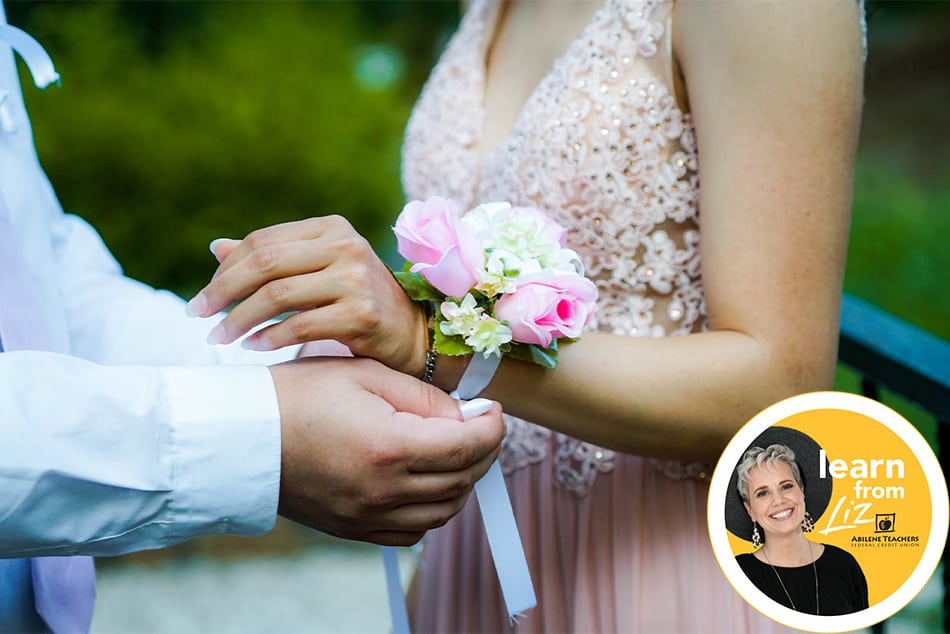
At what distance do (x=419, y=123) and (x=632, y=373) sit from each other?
2.83 feet

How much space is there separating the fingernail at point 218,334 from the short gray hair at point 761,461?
72 cm

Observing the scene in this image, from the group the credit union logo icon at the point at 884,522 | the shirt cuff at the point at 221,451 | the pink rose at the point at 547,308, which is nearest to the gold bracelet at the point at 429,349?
the pink rose at the point at 547,308

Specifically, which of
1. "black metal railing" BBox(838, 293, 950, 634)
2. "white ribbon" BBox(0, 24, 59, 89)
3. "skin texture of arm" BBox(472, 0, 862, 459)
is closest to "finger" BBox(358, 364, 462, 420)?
"skin texture of arm" BBox(472, 0, 862, 459)

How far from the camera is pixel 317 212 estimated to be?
6047 millimetres

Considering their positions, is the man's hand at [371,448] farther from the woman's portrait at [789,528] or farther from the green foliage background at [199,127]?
→ the green foliage background at [199,127]

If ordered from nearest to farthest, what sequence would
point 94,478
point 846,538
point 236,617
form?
1. point 94,478
2. point 846,538
3. point 236,617

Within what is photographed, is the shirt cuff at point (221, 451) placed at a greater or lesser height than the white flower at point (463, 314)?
lesser

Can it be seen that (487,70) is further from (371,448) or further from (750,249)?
(371,448)

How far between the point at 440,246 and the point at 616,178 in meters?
0.45

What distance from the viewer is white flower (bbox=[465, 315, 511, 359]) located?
50.1 inches

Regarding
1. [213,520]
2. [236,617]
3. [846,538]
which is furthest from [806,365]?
[236,617]

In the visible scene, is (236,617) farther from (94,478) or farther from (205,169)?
(94,478)

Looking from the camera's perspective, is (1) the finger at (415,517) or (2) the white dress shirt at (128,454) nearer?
(2) the white dress shirt at (128,454)

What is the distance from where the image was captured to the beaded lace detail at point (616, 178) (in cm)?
→ 158
